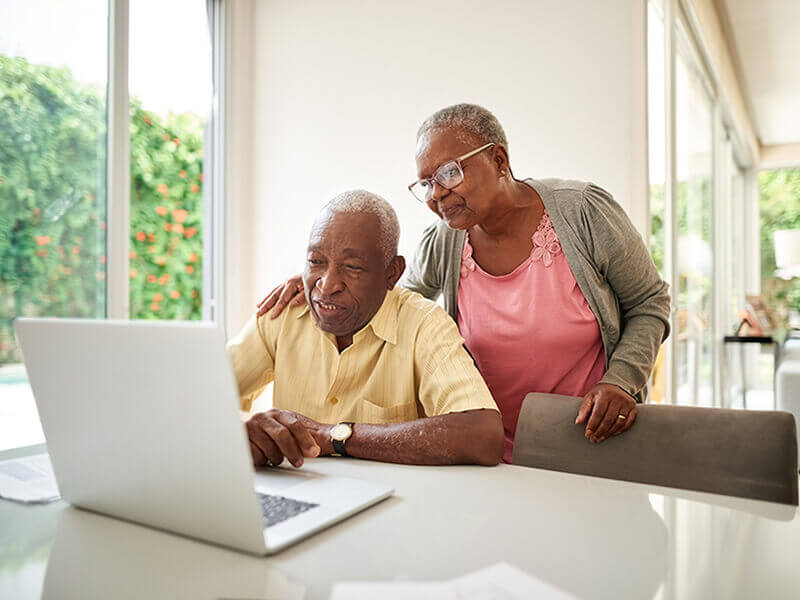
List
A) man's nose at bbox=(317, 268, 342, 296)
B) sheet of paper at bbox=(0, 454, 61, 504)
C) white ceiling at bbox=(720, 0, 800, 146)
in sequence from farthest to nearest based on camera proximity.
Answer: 1. white ceiling at bbox=(720, 0, 800, 146)
2. man's nose at bbox=(317, 268, 342, 296)
3. sheet of paper at bbox=(0, 454, 61, 504)

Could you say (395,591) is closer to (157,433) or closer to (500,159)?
(157,433)

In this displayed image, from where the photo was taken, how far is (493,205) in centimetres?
158

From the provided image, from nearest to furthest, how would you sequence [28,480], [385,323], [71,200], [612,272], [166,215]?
[28,480] < [385,323] < [612,272] < [71,200] < [166,215]

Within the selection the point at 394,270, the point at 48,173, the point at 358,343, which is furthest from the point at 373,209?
the point at 48,173

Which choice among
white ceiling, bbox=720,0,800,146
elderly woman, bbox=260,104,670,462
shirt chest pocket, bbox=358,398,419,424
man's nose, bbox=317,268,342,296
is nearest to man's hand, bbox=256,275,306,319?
elderly woman, bbox=260,104,670,462

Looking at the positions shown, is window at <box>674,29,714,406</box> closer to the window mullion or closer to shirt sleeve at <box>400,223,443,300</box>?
shirt sleeve at <box>400,223,443,300</box>

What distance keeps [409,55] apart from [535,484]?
93.4 inches

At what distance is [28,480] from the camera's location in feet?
3.32

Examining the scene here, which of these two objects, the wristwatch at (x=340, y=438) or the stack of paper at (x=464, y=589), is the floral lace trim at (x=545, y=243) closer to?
the wristwatch at (x=340, y=438)

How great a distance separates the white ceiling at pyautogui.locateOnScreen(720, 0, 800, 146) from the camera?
4.57 meters

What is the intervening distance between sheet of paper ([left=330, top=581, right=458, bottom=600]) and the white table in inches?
0.6

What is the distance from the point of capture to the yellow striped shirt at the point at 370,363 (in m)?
1.36

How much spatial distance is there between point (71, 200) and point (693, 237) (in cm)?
349

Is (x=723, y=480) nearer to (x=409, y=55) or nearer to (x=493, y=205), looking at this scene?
(x=493, y=205)
